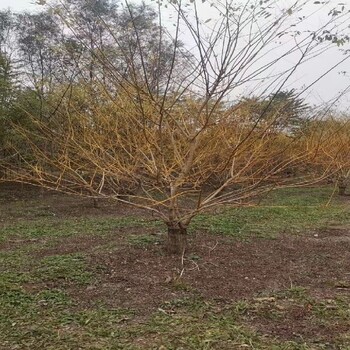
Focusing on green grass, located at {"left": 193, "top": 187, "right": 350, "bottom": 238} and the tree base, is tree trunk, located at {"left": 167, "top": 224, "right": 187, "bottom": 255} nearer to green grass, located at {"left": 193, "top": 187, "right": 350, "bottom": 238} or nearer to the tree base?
the tree base

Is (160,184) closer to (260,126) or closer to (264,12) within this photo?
(260,126)

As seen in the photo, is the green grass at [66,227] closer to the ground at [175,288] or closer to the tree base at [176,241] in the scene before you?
the ground at [175,288]

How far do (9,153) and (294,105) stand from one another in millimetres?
7694

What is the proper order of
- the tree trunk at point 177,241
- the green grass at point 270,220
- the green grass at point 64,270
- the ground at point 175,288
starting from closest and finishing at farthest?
the ground at point 175,288, the green grass at point 64,270, the tree trunk at point 177,241, the green grass at point 270,220

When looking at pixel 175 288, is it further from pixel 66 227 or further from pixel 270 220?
pixel 270 220

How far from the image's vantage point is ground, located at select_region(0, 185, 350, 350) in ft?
7.90

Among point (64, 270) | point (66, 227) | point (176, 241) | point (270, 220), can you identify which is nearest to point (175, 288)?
point (176, 241)

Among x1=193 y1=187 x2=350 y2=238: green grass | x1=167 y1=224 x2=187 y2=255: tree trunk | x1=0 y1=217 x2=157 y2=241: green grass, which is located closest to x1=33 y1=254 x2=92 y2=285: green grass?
x1=167 y1=224 x2=187 y2=255: tree trunk

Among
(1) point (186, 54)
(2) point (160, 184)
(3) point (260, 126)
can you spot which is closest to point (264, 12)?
(1) point (186, 54)

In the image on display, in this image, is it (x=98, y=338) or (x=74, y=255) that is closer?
(x=98, y=338)

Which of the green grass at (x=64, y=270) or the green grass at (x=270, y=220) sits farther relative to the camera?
the green grass at (x=270, y=220)

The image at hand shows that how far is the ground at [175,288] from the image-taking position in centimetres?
241

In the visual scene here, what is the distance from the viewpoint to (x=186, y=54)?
325 centimetres

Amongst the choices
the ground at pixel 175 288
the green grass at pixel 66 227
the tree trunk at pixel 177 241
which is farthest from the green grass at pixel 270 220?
the tree trunk at pixel 177 241
